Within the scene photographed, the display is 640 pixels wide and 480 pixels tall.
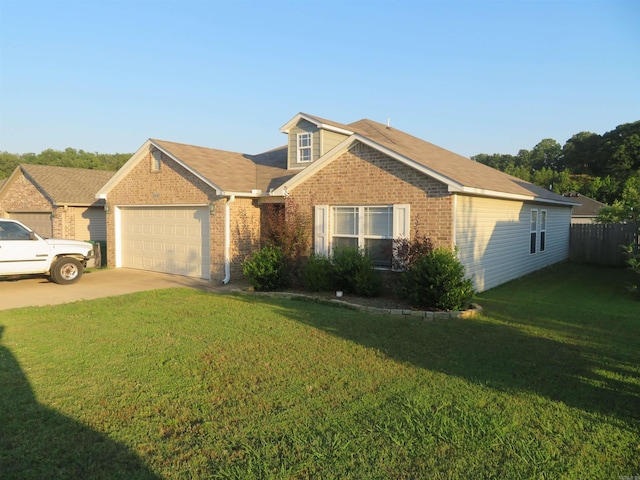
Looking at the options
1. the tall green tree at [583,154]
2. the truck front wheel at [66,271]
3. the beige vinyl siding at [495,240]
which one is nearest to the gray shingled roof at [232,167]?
the truck front wheel at [66,271]

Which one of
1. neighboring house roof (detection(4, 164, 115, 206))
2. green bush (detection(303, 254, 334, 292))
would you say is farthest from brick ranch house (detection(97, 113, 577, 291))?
neighboring house roof (detection(4, 164, 115, 206))

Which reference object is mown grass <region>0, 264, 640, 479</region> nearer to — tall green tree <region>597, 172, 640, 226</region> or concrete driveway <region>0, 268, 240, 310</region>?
concrete driveway <region>0, 268, 240, 310</region>

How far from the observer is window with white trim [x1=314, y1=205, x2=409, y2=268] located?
1156cm

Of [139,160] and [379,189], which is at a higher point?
[139,160]

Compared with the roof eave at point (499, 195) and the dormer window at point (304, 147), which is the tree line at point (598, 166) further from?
the dormer window at point (304, 147)

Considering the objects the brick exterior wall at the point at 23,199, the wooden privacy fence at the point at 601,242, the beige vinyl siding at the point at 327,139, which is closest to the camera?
the beige vinyl siding at the point at 327,139

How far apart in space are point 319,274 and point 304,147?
5813 millimetres

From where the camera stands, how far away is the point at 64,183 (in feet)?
74.6

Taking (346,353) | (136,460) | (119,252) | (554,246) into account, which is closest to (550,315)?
(346,353)

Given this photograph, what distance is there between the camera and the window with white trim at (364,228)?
1156 cm

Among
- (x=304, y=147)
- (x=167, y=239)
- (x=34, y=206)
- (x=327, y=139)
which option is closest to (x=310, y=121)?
(x=327, y=139)

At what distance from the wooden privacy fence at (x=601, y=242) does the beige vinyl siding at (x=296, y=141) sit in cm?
1275

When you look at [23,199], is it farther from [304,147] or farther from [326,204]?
[326,204]

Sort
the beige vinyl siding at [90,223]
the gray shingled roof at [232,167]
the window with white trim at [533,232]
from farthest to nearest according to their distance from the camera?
1. the beige vinyl siding at [90,223]
2. the window with white trim at [533,232]
3. the gray shingled roof at [232,167]
